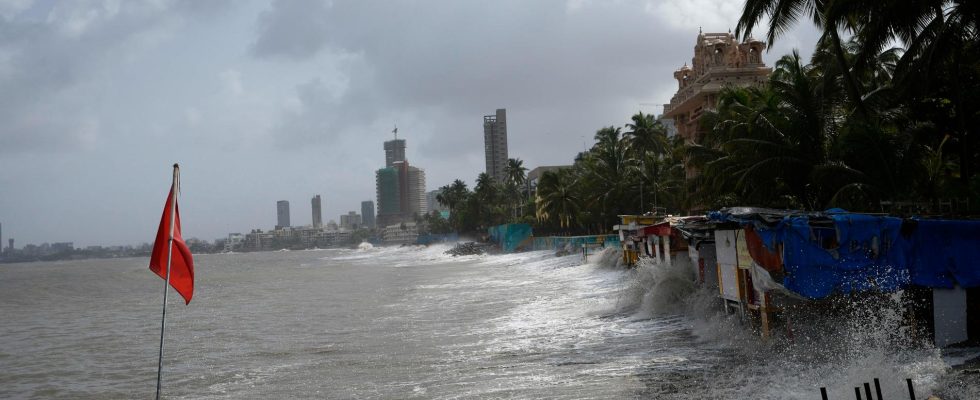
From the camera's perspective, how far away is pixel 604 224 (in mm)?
65438

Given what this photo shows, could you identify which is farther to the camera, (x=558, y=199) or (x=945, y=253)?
(x=558, y=199)

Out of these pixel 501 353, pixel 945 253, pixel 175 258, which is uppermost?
pixel 175 258

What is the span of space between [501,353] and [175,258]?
6.77 metres

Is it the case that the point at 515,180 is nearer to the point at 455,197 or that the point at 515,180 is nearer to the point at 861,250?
the point at 455,197

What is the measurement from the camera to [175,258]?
29.5 feet

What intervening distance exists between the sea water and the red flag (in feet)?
10.7

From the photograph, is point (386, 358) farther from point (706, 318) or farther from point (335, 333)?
point (706, 318)

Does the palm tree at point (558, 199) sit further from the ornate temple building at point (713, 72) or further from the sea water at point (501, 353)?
the sea water at point (501, 353)

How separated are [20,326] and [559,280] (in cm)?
1999

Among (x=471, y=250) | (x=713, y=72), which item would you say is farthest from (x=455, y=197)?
(x=713, y=72)

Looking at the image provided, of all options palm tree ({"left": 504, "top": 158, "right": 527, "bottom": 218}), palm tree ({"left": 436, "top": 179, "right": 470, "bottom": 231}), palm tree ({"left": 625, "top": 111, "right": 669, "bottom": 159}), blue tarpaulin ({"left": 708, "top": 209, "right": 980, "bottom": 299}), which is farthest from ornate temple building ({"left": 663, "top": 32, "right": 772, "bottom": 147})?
palm tree ({"left": 436, "top": 179, "right": 470, "bottom": 231})

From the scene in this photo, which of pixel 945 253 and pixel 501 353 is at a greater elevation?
pixel 945 253

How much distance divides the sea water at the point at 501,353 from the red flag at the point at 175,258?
3.27 metres

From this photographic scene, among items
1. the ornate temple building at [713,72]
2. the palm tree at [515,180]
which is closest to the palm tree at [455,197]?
the palm tree at [515,180]
